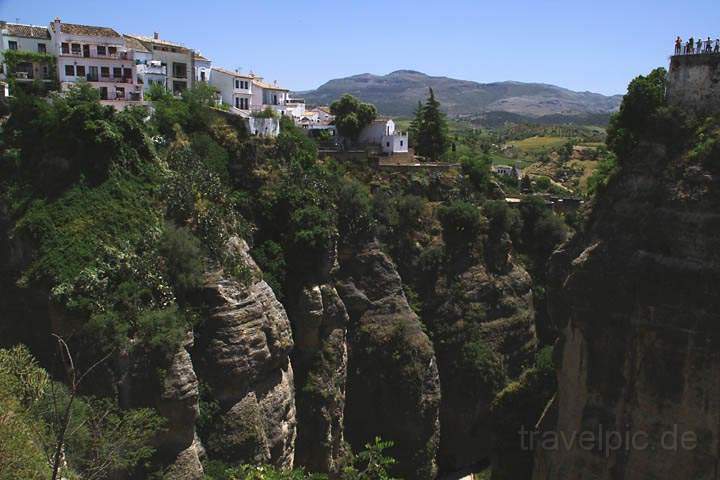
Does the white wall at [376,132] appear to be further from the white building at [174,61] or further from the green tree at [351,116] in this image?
the white building at [174,61]

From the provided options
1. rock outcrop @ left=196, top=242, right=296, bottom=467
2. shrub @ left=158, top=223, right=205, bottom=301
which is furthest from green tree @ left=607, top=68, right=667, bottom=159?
shrub @ left=158, top=223, right=205, bottom=301

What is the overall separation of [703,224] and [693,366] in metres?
4.58

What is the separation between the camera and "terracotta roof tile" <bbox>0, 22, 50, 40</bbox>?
119 feet

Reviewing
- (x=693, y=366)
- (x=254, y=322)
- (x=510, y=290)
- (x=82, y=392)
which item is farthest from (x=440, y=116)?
(x=82, y=392)

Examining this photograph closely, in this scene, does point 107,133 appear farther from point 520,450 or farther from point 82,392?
point 520,450

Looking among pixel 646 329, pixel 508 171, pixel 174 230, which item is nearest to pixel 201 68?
pixel 174 230

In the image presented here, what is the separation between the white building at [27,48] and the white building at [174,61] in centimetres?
657

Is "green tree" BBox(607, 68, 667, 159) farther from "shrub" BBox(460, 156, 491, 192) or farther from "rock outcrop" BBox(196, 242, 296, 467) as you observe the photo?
A: "shrub" BBox(460, 156, 491, 192)

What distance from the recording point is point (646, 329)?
23.2m

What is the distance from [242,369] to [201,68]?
81.5 feet

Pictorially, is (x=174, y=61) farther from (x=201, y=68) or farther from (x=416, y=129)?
(x=416, y=129)

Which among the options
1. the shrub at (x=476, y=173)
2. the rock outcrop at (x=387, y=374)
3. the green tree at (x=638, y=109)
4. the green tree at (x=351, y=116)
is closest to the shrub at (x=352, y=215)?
the rock outcrop at (x=387, y=374)

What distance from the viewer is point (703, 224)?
22453 mm

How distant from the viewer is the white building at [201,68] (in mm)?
44094
